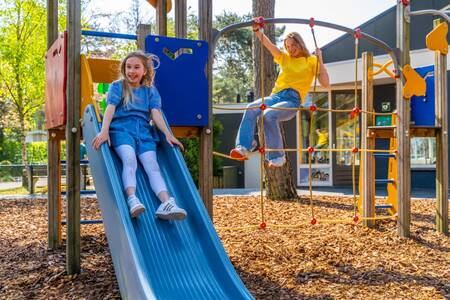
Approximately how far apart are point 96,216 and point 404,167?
4.79m

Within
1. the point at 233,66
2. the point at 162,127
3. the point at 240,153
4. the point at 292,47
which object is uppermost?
the point at 233,66

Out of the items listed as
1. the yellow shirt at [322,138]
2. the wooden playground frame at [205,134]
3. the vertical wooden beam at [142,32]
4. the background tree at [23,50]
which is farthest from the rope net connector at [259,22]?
the background tree at [23,50]

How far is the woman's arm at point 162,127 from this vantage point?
3.68m

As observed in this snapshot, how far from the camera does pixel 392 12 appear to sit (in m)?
12.5

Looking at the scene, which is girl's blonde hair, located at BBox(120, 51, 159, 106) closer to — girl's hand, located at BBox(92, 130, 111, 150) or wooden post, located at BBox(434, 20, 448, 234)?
girl's hand, located at BBox(92, 130, 111, 150)

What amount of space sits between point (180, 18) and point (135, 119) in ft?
3.89

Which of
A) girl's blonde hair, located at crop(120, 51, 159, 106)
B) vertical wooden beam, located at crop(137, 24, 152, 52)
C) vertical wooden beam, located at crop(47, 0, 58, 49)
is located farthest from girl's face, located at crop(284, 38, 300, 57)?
vertical wooden beam, located at crop(47, 0, 58, 49)

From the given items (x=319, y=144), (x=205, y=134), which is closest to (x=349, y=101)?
(x=319, y=144)

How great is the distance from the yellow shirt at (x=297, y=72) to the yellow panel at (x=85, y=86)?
80.7 inches

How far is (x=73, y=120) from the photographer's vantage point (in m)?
4.05

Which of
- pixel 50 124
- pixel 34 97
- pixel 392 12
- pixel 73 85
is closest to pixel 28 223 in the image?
pixel 50 124

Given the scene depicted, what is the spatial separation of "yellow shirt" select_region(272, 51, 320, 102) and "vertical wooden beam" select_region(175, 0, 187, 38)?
4.06 ft

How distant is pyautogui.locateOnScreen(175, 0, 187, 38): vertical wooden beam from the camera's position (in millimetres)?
4316

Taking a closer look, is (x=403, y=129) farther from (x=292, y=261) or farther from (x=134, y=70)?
(x=134, y=70)
